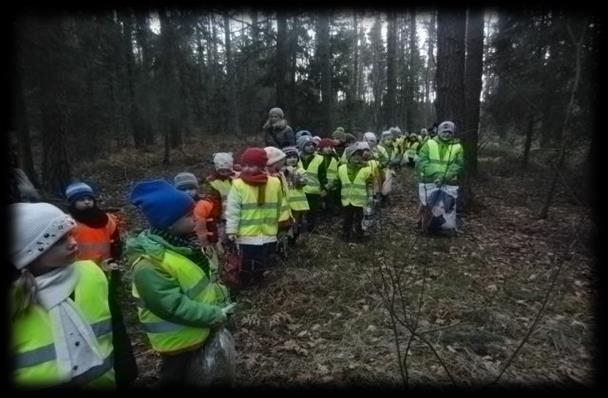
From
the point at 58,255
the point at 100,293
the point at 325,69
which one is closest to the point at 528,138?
the point at 325,69

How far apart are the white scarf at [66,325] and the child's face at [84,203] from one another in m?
2.83

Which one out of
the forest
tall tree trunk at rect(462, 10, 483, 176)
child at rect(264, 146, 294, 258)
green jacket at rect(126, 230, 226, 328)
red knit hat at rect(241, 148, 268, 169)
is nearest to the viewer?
green jacket at rect(126, 230, 226, 328)

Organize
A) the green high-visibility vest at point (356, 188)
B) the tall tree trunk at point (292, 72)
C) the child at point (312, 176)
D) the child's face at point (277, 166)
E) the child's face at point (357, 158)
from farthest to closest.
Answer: the tall tree trunk at point (292, 72) → the child at point (312, 176) → the child's face at point (357, 158) → the green high-visibility vest at point (356, 188) → the child's face at point (277, 166)

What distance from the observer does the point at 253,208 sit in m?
5.49

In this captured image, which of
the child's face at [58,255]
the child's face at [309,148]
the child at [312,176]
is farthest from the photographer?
the child's face at [309,148]

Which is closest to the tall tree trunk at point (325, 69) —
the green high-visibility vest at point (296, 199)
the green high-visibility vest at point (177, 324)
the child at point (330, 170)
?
the child at point (330, 170)

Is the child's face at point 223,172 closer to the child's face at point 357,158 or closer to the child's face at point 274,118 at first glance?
the child's face at point 274,118

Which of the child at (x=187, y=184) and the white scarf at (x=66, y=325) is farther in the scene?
the child at (x=187, y=184)

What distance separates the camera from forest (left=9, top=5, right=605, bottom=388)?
413cm

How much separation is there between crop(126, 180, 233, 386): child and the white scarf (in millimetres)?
460

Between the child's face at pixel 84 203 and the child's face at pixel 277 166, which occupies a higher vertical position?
the child's face at pixel 277 166

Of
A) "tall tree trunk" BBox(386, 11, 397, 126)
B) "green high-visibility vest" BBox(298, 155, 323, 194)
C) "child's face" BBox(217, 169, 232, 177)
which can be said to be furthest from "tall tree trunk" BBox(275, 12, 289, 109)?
"child's face" BBox(217, 169, 232, 177)

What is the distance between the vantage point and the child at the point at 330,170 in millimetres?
8750

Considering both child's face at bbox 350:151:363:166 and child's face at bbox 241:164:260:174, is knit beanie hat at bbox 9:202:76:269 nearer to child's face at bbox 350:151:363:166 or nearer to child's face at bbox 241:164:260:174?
child's face at bbox 241:164:260:174
